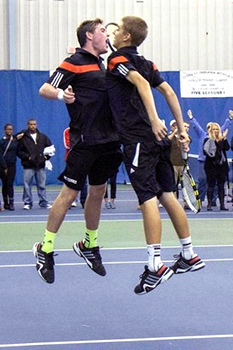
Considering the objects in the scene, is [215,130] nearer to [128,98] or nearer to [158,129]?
[128,98]

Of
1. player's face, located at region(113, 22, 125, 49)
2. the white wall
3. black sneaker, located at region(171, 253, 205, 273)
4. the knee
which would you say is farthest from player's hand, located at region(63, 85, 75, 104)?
the white wall

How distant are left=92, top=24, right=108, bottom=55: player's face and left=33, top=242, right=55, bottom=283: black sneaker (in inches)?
66.8

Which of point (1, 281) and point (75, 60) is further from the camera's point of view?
point (1, 281)

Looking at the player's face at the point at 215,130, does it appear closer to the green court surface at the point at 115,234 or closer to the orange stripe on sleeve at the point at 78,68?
the green court surface at the point at 115,234

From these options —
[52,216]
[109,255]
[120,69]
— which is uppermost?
[120,69]

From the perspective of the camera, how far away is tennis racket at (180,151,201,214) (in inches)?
303

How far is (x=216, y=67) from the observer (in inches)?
1041

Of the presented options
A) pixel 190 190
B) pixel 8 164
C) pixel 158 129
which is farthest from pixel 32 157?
pixel 158 129

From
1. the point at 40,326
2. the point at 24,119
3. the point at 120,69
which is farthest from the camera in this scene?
the point at 24,119

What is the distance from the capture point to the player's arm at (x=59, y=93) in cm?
679

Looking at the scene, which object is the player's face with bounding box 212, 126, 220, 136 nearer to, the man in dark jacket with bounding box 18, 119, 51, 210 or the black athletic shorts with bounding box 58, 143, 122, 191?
the man in dark jacket with bounding box 18, 119, 51, 210

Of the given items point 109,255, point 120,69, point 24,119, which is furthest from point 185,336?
point 24,119

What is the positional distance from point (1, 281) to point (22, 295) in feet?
2.84

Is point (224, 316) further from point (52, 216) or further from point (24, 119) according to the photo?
point (24, 119)
